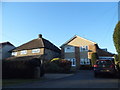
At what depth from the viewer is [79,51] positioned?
34.9 m

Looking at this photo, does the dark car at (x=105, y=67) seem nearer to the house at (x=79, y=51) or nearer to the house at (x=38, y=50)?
the house at (x=79, y=51)

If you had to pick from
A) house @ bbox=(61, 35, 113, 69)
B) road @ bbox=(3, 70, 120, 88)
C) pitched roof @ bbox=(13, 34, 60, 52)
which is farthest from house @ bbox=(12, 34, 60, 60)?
road @ bbox=(3, 70, 120, 88)

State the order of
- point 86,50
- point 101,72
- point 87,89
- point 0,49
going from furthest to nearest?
point 0,49
point 86,50
point 101,72
point 87,89

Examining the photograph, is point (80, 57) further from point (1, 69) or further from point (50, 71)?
point (1, 69)

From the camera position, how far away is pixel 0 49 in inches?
1640

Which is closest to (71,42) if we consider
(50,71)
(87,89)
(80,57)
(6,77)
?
(80,57)

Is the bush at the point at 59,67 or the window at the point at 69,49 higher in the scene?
the window at the point at 69,49

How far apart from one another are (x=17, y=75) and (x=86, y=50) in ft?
Answer: 67.9

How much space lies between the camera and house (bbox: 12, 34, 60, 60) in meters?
34.7

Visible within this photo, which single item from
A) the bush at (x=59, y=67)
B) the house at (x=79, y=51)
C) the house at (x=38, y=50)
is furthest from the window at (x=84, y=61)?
the bush at (x=59, y=67)

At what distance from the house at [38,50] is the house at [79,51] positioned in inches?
115

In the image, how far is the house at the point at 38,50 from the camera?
114 ft

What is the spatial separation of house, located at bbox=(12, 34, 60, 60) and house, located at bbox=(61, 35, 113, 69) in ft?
9.56

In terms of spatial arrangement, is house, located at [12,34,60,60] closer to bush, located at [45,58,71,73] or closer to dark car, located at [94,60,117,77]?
bush, located at [45,58,71,73]
